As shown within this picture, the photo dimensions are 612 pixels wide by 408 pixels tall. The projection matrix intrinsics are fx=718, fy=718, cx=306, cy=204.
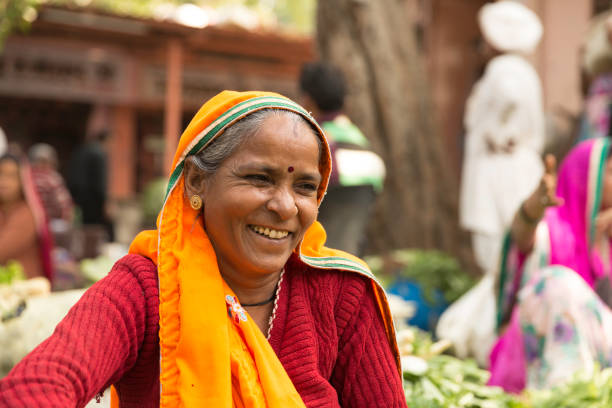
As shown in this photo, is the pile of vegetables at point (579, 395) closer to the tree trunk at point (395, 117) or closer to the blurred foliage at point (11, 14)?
the tree trunk at point (395, 117)

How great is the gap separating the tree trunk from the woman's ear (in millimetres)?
5642

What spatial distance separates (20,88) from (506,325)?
9.56m

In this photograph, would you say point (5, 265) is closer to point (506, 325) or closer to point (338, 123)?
point (338, 123)

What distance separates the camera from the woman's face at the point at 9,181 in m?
5.21

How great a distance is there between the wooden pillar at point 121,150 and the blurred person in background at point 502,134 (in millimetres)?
8221

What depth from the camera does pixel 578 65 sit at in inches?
295

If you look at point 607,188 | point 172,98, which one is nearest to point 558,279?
point 607,188

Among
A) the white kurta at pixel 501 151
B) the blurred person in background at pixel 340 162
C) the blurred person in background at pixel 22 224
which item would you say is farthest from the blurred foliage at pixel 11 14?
the white kurta at pixel 501 151

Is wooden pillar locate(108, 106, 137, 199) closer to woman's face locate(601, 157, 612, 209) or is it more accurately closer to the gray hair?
woman's face locate(601, 157, 612, 209)

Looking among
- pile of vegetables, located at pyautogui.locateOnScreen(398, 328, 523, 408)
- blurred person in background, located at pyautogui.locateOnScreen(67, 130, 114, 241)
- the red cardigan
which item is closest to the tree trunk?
blurred person in background, located at pyautogui.locateOnScreen(67, 130, 114, 241)

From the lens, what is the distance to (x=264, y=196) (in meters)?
1.67

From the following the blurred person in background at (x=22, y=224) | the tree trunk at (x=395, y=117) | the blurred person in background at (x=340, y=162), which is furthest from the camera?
the tree trunk at (x=395, y=117)

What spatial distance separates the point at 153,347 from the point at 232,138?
0.51 meters

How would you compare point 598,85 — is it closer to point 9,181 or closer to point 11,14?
point 9,181
